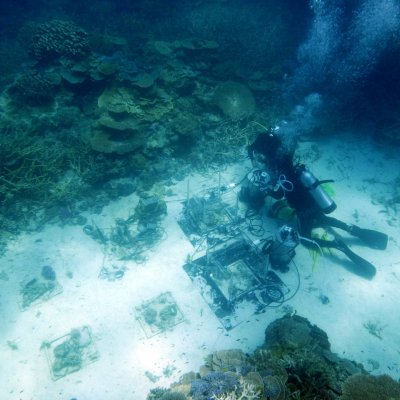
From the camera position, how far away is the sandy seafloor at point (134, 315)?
16.1 feet

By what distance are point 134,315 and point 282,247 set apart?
3.31 meters

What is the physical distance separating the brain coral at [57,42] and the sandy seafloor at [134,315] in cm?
574

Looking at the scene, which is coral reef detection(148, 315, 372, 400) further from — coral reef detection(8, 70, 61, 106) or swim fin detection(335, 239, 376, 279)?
coral reef detection(8, 70, 61, 106)

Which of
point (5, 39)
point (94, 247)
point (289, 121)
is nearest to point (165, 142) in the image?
point (94, 247)

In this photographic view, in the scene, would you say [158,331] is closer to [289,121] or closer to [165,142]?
[165,142]

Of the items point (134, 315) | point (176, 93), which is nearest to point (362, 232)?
point (134, 315)

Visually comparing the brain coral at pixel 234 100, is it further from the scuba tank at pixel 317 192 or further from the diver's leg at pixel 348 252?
the diver's leg at pixel 348 252

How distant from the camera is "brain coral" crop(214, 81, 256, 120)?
9.64 metres

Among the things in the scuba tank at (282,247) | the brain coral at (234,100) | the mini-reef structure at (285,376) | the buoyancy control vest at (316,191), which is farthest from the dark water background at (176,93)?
the mini-reef structure at (285,376)

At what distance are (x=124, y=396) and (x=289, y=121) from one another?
978cm

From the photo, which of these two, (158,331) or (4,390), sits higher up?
(158,331)

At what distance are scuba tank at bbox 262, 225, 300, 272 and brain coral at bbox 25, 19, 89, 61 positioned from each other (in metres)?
8.69

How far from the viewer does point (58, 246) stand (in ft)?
21.8

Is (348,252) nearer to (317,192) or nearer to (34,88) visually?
(317,192)
